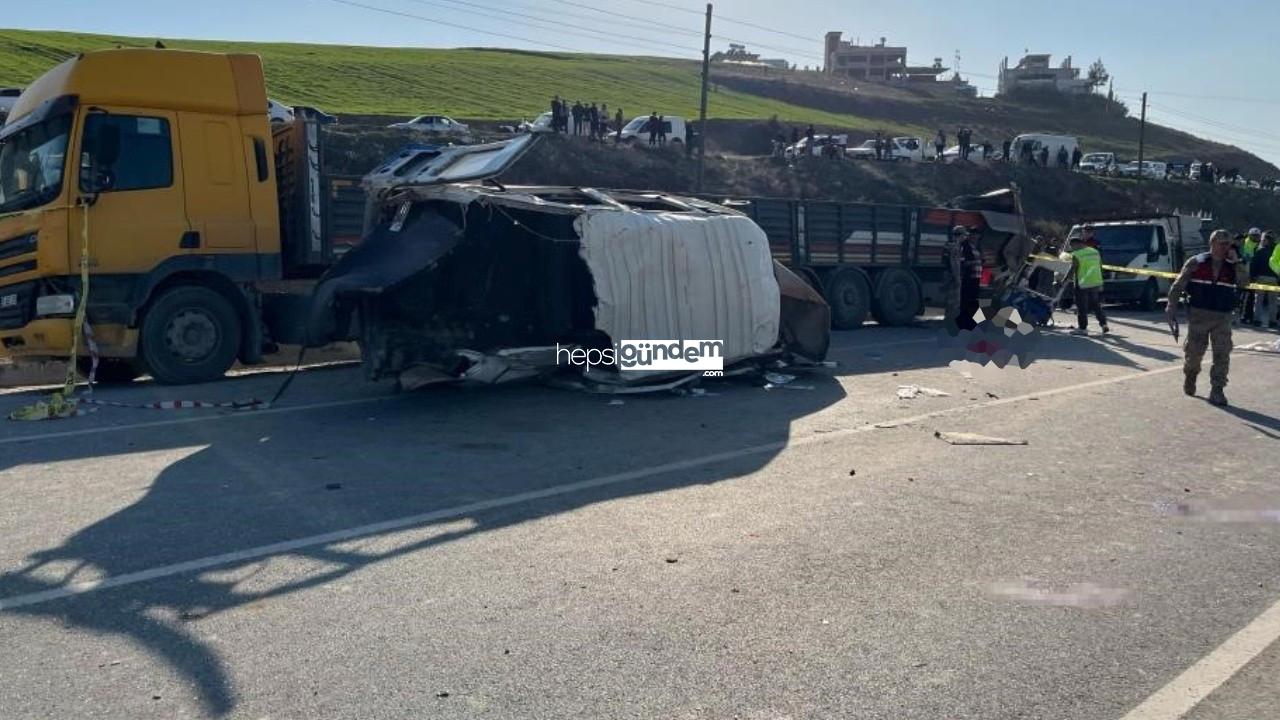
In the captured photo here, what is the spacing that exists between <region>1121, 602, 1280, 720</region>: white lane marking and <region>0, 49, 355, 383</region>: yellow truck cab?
966 centimetres

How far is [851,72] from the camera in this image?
158m

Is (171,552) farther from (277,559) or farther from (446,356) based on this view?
(446,356)

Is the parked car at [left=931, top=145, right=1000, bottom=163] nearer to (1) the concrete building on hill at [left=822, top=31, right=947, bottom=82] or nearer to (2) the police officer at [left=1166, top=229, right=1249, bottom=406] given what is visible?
(2) the police officer at [left=1166, top=229, right=1249, bottom=406]

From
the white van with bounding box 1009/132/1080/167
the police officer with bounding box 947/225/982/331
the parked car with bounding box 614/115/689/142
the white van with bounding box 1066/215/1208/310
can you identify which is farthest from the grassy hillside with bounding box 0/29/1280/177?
the police officer with bounding box 947/225/982/331

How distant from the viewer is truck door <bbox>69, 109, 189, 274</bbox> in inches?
412

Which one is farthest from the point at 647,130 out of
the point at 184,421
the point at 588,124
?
the point at 184,421

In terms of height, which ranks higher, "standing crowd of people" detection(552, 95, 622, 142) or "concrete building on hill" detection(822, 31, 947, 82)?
"concrete building on hill" detection(822, 31, 947, 82)

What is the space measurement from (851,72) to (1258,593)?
16074 cm

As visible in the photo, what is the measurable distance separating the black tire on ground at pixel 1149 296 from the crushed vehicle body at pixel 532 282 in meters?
14.6

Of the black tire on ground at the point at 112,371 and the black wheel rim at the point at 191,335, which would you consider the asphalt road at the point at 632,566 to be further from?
the black tire on ground at the point at 112,371

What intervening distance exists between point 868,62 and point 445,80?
99.4 metres

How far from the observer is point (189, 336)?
11.3 m

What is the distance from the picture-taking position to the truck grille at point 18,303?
10453mm

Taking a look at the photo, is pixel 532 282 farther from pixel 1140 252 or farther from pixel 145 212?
pixel 1140 252
